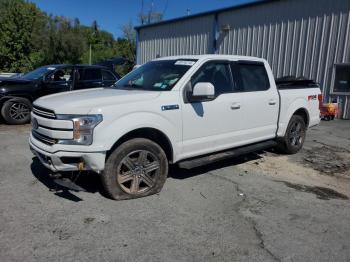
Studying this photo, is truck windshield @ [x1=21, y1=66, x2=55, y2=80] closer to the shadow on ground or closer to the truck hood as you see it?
the shadow on ground

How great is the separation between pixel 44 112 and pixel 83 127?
2.35 feet

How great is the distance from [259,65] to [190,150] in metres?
2.32

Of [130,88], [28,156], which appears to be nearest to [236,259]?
[130,88]

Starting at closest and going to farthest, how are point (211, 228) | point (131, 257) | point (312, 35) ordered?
point (131, 257) → point (211, 228) → point (312, 35)

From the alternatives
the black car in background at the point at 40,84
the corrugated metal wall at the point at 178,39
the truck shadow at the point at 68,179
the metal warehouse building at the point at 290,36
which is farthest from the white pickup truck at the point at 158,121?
the corrugated metal wall at the point at 178,39

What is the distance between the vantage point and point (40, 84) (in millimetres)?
9711

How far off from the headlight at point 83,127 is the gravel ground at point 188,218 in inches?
33.0

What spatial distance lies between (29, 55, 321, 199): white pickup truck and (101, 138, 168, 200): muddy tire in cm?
1

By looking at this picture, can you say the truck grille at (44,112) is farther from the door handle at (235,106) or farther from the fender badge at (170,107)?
the door handle at (235,106)

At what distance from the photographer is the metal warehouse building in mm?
12844

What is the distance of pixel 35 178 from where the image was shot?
511 centimetres

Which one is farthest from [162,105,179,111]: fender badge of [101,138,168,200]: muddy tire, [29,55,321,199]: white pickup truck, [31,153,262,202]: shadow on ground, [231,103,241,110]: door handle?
[31,153,262,202]: shadow on ground

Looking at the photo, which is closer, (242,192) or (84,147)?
(84,147)

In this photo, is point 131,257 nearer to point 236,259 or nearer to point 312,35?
point 236,259
